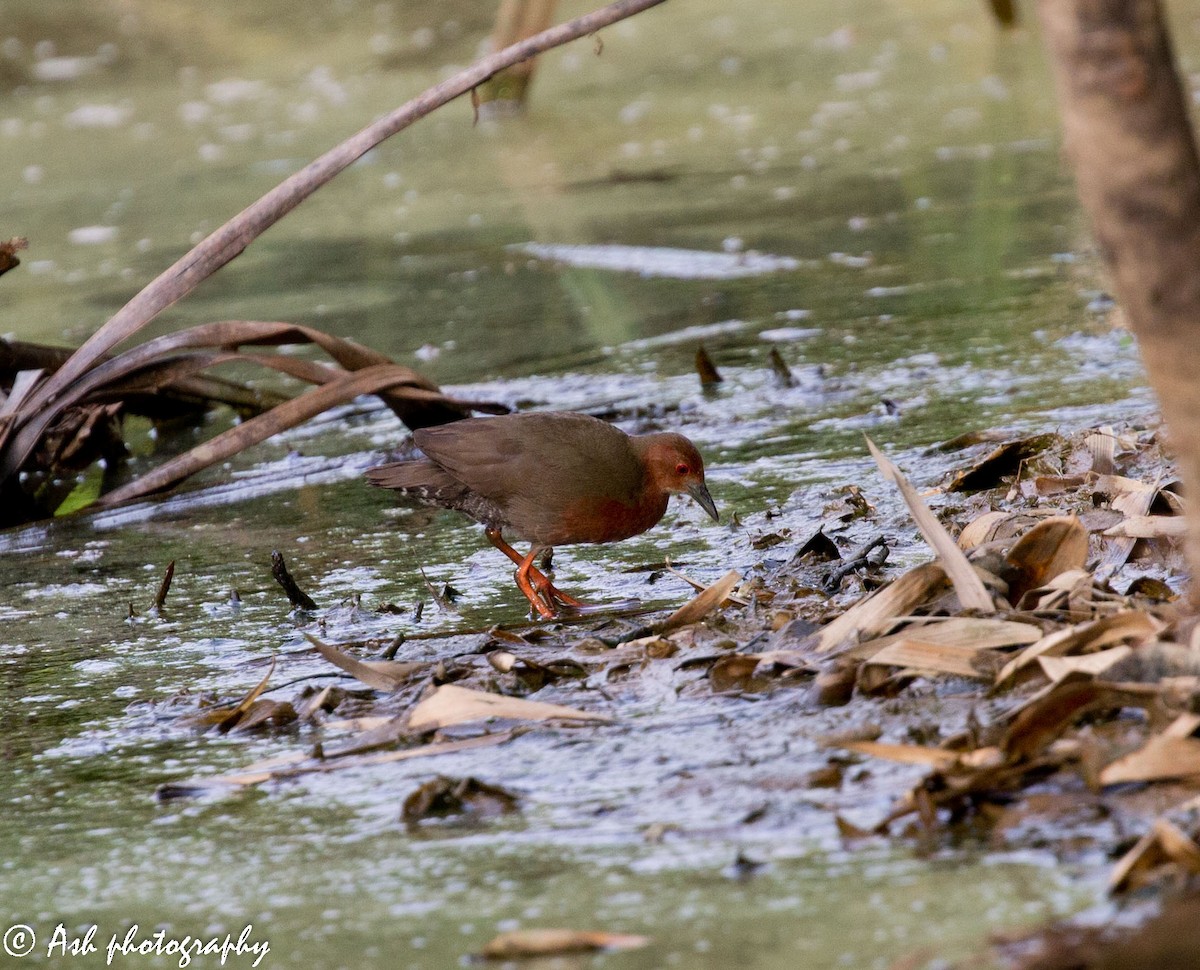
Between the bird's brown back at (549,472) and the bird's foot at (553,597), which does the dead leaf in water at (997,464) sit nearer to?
the bird's brown back at (549,472)

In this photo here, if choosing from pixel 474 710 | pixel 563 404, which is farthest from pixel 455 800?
pixel 563 404

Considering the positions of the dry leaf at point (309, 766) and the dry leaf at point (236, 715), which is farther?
the dry leaf at point (236, 715)

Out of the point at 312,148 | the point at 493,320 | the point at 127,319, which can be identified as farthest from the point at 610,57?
the point at 127,319

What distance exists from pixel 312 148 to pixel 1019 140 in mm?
5051

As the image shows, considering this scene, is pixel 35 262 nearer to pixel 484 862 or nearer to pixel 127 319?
pixel 127 319

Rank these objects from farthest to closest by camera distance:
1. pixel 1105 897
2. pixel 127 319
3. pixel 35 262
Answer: pixel 35 262
pixel 127 319
pixel 1105 897

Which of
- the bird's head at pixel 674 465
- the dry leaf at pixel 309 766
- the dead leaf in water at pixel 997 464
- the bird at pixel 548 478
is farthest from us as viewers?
the dead leaf in water at pixel 997 464

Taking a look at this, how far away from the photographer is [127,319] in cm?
475

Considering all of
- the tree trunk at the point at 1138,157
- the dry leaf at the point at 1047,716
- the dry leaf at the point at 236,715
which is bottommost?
the dry leaf at the point at 1047,716

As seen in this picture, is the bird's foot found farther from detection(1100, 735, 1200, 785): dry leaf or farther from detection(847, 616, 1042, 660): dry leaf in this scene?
detection(1100, 735, 1200, 785): dry leaf

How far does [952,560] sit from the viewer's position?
3.10 metres

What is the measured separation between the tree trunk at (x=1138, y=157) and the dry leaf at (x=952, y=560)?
0.87 meters

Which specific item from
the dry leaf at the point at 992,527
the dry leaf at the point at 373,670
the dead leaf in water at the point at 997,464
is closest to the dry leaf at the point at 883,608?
the dry leaf at the point at 992,527

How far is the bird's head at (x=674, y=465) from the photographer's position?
4.20 meters
